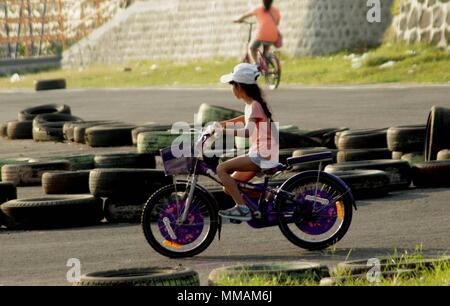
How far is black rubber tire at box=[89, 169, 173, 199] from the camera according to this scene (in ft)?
37.4

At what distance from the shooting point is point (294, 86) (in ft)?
91.6

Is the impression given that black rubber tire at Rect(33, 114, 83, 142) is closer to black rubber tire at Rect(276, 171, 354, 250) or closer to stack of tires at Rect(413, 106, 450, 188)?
stack of tires at Rect(413, 106, 450, 188)

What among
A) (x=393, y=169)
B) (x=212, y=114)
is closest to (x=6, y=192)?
(x=393, y=169)

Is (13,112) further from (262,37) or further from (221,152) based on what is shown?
(221,152)

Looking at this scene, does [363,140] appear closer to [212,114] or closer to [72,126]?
[212,114]

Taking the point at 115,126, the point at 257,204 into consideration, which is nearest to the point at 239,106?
the point at 115,126

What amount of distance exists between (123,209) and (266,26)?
54.1 feet

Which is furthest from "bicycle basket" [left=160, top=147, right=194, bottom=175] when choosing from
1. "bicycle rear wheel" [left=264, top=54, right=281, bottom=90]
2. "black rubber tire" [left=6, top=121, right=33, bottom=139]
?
"bicycle rear wheel" [left=264, top=54, right=281, bottom=90]

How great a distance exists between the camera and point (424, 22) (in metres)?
29.3

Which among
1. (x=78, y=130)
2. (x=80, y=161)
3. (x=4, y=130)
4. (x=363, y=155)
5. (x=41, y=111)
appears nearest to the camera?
(x=363, y=155)

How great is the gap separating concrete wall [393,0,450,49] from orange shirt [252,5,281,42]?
3.28 m

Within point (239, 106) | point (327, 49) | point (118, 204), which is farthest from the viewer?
point (327, 49)

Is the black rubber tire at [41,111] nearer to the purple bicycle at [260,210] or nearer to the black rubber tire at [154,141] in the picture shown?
the black rubber tire at [154,141]

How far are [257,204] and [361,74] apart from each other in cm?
1800
